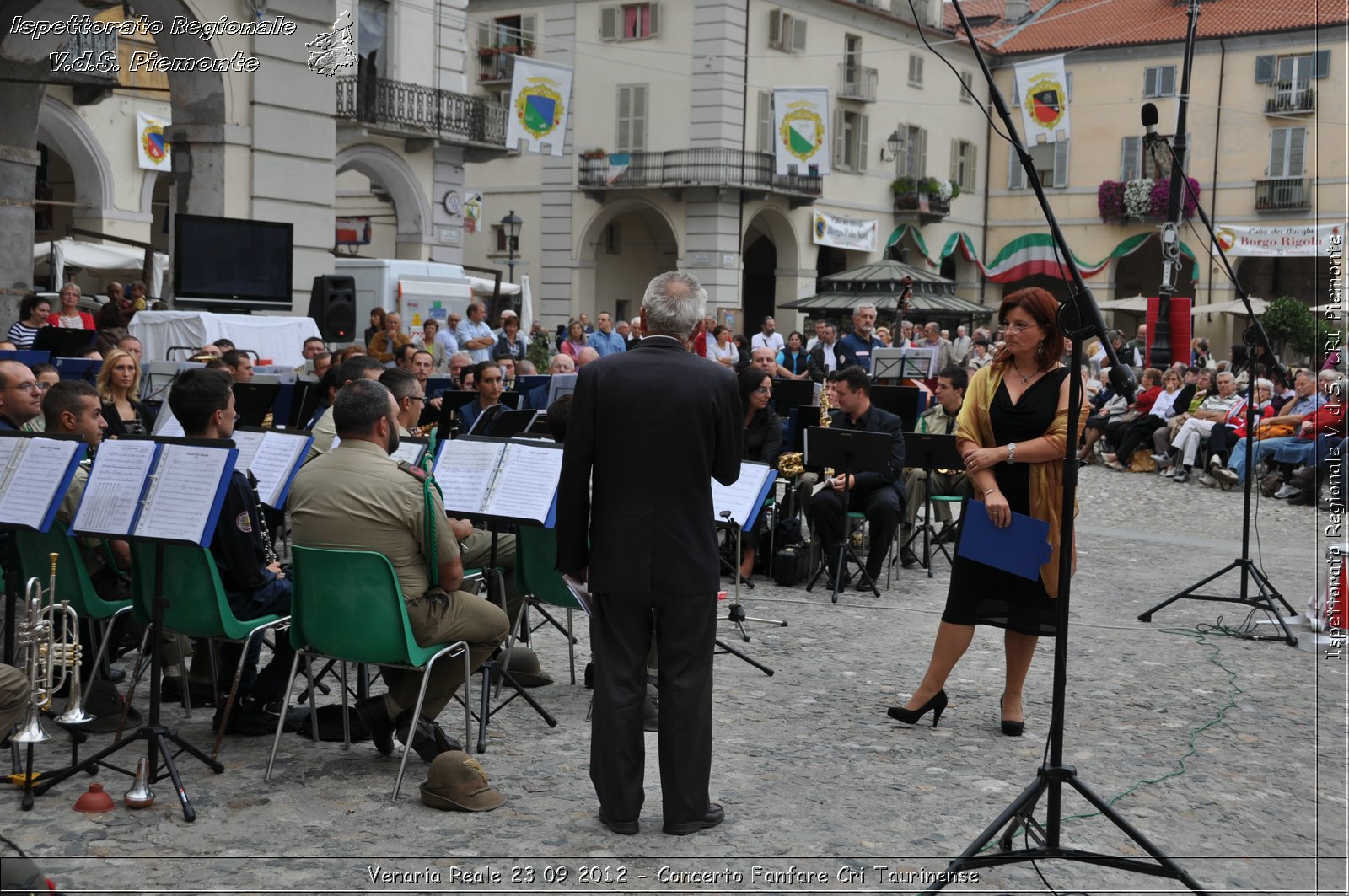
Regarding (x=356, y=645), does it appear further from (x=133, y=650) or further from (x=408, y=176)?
(x=408, y=176)

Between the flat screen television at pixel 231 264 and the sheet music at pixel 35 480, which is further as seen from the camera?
the flat screen television at pixel 231 264

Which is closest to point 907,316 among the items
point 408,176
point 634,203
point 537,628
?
point 634,203

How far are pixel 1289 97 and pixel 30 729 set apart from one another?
40841 mm

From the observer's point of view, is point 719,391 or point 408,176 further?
point 408,176

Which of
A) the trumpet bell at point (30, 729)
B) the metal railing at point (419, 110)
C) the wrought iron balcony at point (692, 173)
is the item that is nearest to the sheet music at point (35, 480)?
the trumpet bell at point (30, 729)

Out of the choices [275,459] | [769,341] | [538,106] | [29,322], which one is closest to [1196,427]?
[769,341]

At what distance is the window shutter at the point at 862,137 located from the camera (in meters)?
38.6

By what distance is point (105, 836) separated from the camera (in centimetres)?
466

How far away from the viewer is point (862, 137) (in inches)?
1523

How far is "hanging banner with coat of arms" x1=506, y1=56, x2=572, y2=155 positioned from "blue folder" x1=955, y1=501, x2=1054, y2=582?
17783 millimetres

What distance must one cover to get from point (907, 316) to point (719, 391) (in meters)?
27.1

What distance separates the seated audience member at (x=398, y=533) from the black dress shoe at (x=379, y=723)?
4 cm

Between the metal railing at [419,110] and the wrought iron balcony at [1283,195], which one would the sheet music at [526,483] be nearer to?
the metal railing at [419,110]

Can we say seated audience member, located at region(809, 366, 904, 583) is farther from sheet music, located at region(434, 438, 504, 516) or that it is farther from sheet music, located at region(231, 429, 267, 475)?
sheet music, located at region(231, 429, 267, 475)
